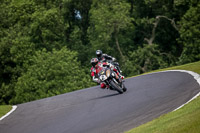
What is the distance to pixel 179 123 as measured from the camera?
7.21 metres

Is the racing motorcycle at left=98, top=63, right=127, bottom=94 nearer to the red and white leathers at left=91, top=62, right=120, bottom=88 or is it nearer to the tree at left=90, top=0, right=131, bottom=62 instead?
the red and white leathers at left=91, top=62, right=120, bottom=88

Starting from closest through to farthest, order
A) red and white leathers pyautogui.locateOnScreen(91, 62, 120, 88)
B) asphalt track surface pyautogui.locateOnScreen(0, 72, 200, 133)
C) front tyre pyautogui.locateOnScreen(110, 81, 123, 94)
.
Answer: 1. asphalt track surface pyautogui.locateOnScreen(0, 72, 200, 133)
2. front tyre pyautogui.locateOnScreen(110, 81, 123, 94)
3. red and white leathers pyautogui.locateOnScreen(91, 62, 120, 88)

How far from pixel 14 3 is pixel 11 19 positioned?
211cm

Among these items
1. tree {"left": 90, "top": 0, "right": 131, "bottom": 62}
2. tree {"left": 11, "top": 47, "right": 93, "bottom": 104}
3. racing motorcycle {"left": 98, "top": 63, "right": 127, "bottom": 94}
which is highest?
tree {"left": 90, "top": 0, "right": 131, "bottom": 62}

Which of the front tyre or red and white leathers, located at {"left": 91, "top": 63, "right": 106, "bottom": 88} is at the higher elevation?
red and white leathers, located at {"left": 91, "top": 63, "right": 106, "bottom": 88}

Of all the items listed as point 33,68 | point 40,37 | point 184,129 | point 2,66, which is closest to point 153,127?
point 184,129

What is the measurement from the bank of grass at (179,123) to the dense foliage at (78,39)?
29198 mm

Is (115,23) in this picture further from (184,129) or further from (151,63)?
(184,129)

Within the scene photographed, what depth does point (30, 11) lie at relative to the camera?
4731 cm

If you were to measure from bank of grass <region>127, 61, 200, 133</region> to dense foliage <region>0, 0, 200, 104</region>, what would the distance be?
29198 mm

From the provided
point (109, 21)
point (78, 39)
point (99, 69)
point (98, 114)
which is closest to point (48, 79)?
point (109, 21)

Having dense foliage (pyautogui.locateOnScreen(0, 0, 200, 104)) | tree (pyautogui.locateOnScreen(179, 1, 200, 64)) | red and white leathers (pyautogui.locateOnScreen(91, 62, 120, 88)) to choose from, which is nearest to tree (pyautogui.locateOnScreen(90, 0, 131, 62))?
dense foliage (pyautogui.locateOnScreen(0, 0, 200, 104))

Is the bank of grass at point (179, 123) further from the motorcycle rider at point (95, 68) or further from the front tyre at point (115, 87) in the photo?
the motorcycle rider at point (95, 68)

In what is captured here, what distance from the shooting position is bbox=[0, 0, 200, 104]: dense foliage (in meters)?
39.6
